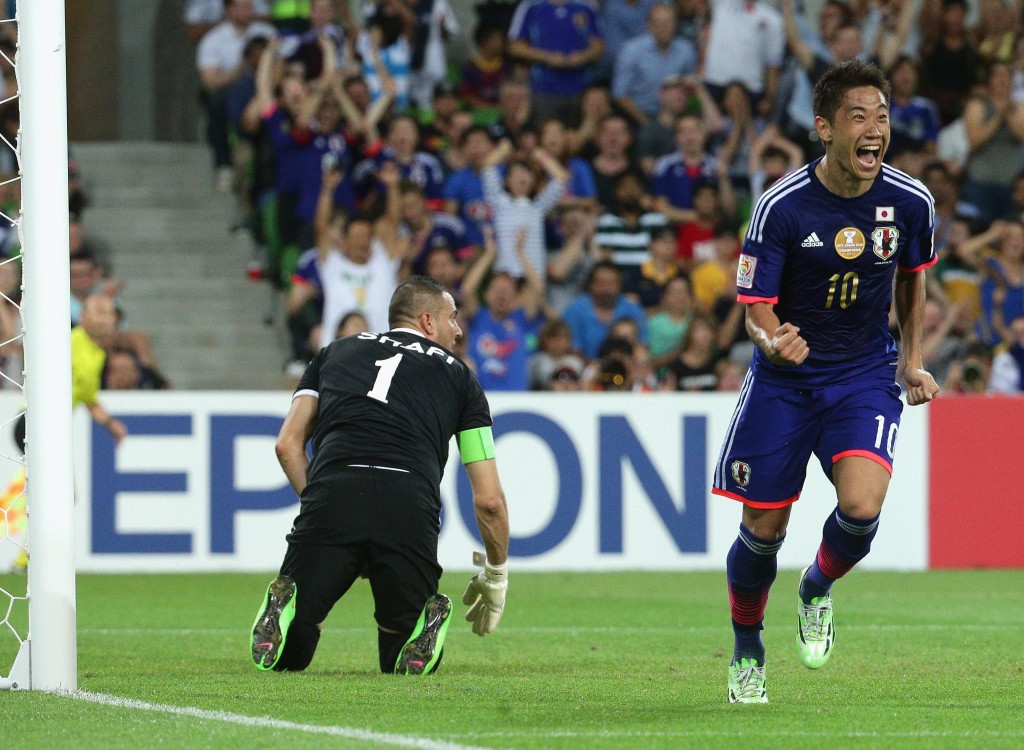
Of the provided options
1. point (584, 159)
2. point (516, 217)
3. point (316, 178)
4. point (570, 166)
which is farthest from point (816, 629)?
point (584, 159)

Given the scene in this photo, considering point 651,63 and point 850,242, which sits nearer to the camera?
point 850,242

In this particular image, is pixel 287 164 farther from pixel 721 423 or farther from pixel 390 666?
pixel 390 666

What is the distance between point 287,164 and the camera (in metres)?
15.3

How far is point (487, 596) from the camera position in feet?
22.9

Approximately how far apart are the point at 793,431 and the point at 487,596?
162 cm

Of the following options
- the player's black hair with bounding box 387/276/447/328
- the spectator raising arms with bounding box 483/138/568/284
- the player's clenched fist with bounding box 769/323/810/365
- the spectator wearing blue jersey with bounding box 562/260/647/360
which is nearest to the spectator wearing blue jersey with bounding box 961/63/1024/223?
the spectator wearing blue jersey with bounding box 562/260/647/360

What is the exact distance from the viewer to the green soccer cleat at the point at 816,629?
6.20 meters

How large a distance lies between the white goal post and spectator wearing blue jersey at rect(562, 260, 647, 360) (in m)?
8.71

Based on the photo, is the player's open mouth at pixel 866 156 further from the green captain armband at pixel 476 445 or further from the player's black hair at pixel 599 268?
the player's black hair at pixel 599 268

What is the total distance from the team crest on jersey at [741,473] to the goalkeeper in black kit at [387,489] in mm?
1087

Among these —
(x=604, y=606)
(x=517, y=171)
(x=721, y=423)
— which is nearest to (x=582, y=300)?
(x=517, y=171)

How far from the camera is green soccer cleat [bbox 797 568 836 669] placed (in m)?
6.20

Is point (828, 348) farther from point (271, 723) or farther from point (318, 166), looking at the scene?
point (318, 166)

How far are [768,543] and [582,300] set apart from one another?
28.7 ft
